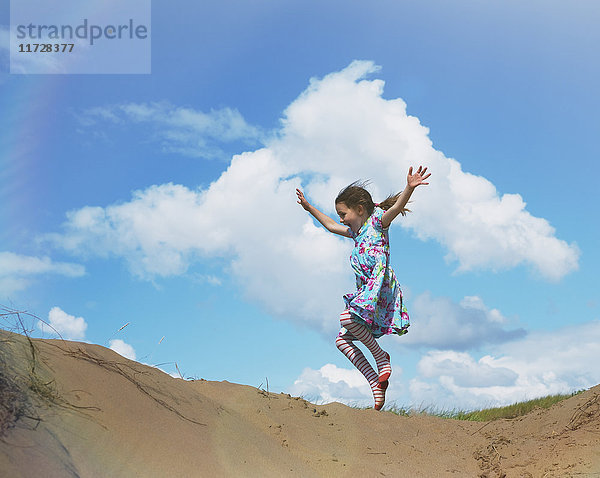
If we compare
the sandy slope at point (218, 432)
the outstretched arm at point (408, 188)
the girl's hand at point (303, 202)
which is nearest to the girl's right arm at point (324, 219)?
the girl's hand at point (303, 202)

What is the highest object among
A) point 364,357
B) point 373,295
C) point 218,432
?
point 373,295

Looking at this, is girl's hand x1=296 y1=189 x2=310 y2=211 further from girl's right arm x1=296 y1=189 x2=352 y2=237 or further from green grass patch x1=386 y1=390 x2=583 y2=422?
green grass patch x1=386 y1=390 x2=583 y2=422

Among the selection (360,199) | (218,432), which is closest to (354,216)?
(360,199)

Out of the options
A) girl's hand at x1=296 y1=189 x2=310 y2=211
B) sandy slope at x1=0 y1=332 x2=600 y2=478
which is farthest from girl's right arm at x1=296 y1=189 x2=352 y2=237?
sandy slope at x1=0 y1=332 x2=600 y2=478

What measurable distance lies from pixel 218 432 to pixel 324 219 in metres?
4.00

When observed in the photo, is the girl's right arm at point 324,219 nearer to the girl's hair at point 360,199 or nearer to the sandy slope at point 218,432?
the girl's hair at point 360,199

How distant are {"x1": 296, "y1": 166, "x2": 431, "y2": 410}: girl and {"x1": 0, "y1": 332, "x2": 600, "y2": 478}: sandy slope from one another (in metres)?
0.82

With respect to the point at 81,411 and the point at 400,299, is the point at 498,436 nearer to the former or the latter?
the point at 400,299

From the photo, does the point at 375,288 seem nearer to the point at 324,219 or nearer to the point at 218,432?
the point at 324,219

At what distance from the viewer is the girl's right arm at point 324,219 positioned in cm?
739

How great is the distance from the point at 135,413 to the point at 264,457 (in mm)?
968

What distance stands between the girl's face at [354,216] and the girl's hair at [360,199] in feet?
0.13

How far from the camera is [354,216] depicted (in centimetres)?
714

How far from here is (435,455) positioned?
5246mm
